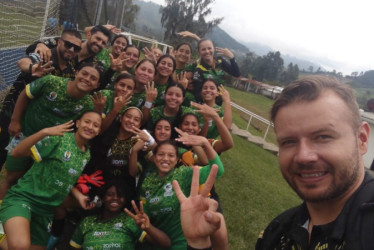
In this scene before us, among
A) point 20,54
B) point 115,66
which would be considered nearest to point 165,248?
point 115,66

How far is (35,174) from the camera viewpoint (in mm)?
2834

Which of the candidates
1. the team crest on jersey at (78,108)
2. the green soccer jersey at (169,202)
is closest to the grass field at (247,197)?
the green soccer jersey at (169,202)

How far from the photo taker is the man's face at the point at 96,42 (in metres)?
4.41

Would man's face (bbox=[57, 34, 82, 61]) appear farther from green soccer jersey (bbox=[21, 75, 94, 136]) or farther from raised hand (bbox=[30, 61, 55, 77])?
green soccer jersey (bbox=[21, 75, 94, 136])

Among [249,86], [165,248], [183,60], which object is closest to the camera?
[165,248]

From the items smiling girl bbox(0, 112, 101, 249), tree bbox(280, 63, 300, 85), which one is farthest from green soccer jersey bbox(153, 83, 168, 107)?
tree bbox(280, 63, 300, 85)

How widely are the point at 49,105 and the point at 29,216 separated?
1269 millimetres

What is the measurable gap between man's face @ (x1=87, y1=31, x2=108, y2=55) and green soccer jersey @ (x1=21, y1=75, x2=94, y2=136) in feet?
3.80

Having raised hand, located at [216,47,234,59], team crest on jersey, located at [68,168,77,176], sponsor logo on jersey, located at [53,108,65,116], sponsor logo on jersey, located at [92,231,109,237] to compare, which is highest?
raised hand, located at [216,47,234,59]

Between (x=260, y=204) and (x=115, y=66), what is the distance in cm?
427

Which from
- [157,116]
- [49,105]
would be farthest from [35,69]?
[157,116]

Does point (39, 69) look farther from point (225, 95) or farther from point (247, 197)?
point (247, 197)

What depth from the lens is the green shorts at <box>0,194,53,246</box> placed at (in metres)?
2.60

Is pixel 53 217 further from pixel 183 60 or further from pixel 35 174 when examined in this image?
pixel 183 60
